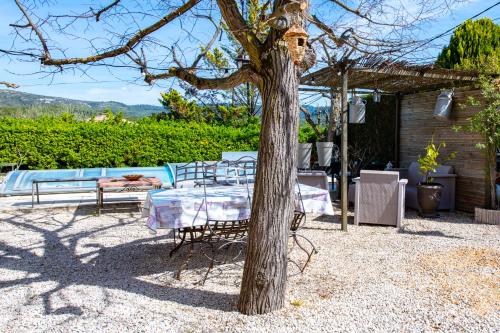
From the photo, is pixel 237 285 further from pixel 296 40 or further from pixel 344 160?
pixel 344 160

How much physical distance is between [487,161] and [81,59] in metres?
6.14

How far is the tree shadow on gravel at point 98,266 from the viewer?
3.62 meters

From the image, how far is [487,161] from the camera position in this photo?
6957 millimetres

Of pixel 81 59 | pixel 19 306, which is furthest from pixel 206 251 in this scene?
pixel 81 59

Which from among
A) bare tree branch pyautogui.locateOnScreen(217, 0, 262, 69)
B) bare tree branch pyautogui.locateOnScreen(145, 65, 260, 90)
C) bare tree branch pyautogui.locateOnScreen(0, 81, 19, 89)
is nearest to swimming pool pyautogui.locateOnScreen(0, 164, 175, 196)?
bare tree branch pyautogui.locateOnScreen(0, 81, 19, 89)

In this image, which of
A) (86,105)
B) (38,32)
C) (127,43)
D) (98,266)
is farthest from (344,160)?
(86,105)

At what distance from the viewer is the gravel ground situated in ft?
10.1

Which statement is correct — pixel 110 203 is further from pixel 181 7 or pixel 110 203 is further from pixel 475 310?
pixel 475 310

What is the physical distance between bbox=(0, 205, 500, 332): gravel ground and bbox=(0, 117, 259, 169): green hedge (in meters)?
5.19

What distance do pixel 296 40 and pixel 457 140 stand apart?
585cm

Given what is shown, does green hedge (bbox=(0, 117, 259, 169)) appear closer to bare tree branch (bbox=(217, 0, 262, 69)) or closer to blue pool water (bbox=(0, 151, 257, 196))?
blue pool water (bbox=(0, 151, 257, 196))

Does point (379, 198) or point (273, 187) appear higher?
point (273, 187)

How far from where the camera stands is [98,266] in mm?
4559

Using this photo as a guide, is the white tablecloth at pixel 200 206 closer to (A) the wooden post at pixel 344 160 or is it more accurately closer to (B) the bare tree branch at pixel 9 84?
(A) the wooden post at pixel 344 160
